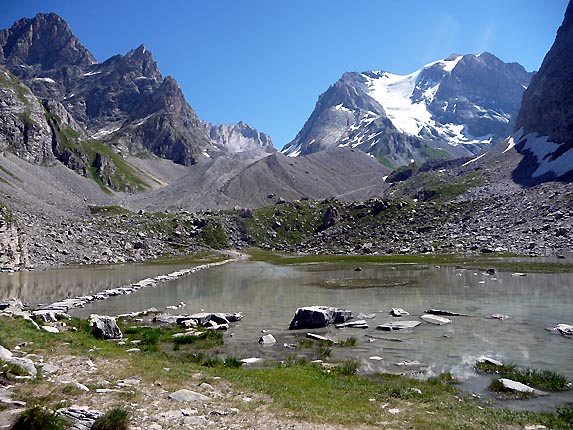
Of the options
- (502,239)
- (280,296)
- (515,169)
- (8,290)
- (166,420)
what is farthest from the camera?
(515,169)

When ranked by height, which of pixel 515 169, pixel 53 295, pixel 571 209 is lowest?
pixel 53 295

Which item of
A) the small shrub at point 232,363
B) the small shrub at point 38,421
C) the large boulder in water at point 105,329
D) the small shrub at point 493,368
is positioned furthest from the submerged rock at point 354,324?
the small shrub at point 38,421

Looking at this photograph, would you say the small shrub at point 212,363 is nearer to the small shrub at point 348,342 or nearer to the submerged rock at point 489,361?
the small shrub at point 348,342

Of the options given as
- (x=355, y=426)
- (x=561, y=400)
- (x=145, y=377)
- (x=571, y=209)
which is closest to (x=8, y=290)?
(x=145, y=377)

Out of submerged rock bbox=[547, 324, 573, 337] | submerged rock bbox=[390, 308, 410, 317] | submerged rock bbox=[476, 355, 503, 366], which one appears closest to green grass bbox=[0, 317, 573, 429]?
submerged rock bbox=[476, 355, 503, 366]

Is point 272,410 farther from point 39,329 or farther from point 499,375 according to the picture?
point 39,329

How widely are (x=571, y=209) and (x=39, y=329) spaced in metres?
133

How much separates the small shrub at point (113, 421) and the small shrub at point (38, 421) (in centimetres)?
88

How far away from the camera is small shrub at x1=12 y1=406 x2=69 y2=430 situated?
11.4 metres

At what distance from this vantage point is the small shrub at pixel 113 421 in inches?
485

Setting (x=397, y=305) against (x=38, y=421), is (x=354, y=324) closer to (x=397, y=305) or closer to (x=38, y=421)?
(x=397, y=305)

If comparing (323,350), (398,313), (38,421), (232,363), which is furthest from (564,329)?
(38,421)

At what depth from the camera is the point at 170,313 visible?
41.3 m

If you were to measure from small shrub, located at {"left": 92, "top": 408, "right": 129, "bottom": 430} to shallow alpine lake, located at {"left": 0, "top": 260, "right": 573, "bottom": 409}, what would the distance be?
522 inches
